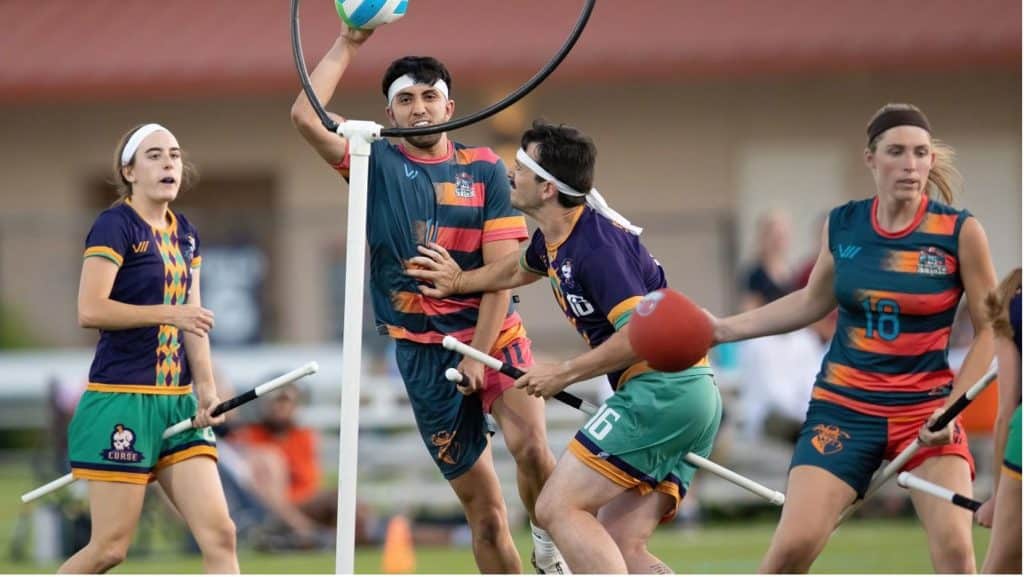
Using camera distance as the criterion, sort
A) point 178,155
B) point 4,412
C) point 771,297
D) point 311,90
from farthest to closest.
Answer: point 4,412 < point 771,297 < point 178,155 < point 311,90

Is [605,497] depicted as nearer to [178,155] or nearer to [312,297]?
[178,155]

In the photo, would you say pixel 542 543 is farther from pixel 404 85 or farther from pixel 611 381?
pixel 404 85

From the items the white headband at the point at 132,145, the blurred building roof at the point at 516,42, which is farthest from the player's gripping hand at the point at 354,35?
the blurred building roof at the point at 516,42

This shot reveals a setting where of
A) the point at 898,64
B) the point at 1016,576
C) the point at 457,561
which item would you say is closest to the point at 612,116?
the point at 898,64

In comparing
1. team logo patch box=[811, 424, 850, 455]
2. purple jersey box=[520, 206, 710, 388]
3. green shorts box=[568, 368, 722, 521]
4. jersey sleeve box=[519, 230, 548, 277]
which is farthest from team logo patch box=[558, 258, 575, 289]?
team logo patch box=[811, 424, 850, 455]

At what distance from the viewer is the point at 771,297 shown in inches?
485

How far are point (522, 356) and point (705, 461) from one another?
3.53ft

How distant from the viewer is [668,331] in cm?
592

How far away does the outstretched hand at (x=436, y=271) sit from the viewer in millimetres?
6949

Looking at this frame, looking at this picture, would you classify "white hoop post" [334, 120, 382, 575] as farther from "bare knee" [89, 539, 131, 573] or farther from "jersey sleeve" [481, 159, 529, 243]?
"bare knee" [89, 539, 131, 573]

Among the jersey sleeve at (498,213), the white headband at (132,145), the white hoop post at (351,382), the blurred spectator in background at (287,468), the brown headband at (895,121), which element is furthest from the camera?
the blurred spectator in background at (287,468)

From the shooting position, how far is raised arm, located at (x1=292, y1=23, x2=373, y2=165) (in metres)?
6.52

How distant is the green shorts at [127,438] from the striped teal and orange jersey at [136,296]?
0.21 ft

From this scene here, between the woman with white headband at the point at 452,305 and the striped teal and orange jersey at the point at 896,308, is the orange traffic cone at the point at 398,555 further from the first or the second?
the striped teal and orange jersey at the point at 896,308
